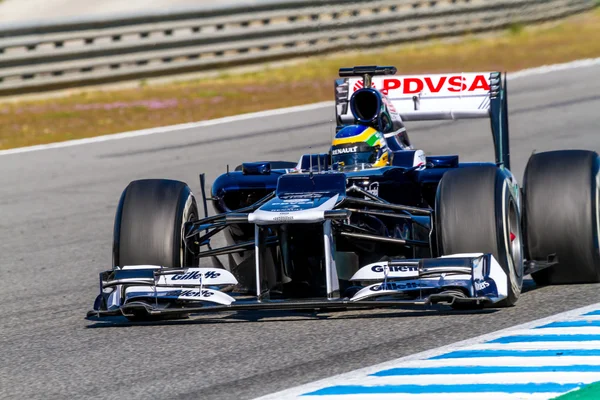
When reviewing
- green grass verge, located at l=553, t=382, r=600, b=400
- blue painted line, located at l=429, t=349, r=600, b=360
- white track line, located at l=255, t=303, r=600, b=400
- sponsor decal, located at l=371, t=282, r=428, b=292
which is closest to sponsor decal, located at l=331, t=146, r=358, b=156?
sponsor decal, located at l=371, t=282, r=428, b=292

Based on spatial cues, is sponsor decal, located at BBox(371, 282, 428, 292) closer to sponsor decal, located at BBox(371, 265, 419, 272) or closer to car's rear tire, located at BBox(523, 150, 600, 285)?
sponsor decal, located at BBox(371, 265, 419, 272)

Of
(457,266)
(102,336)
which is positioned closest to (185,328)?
(102,336)

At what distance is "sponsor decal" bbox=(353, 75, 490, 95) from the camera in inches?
349

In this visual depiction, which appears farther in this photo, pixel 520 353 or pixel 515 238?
pixel 515 238

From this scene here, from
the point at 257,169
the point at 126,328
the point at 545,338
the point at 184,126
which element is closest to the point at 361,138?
the point at 257,169

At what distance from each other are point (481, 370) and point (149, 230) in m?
2.55

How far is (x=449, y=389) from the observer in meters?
5.09

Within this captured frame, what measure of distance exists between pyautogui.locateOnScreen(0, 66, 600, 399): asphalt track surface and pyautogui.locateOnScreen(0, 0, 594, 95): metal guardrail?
18.8ft

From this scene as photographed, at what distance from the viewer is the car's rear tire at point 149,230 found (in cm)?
712

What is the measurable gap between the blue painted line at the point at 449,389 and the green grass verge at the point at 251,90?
11974 mm

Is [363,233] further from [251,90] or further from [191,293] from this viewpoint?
[251,90]

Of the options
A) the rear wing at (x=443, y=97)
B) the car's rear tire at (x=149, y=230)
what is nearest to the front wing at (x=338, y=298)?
the car's rear tire at (x=149, y=230)

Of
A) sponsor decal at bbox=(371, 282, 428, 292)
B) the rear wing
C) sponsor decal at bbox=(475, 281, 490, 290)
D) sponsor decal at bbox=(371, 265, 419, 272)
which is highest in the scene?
the rear wing

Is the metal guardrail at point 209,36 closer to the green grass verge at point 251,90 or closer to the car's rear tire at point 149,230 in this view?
the green grass verge at point 251,90
